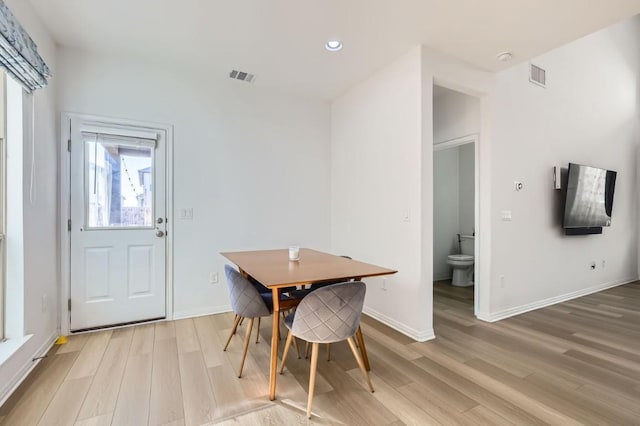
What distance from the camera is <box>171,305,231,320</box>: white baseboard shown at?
3.33 m

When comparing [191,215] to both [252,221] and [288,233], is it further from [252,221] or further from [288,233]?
[288,233]

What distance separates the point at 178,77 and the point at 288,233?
7.23 feet

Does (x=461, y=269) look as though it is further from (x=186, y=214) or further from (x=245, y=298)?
(x=186, y=214)

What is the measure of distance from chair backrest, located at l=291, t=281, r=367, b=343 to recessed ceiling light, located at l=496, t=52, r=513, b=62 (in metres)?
2.70

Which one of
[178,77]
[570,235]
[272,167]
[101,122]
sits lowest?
[570,235]

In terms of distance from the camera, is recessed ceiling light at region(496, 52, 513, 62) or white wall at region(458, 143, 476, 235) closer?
recessed ceiling light at region(496, 52, 513, 62)

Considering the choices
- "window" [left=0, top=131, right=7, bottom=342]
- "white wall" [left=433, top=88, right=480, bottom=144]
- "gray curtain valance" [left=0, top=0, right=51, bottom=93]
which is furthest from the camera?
"white wall" [left=433, top=88, right=480, bottom=144]

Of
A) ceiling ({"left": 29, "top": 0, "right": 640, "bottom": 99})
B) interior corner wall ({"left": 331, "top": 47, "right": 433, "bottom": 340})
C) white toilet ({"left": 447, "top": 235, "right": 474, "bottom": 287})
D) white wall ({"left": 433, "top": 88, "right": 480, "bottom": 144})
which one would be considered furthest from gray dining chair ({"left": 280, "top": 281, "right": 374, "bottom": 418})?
white toilet ({"left": 447, "top": 235, "right": 474, "bottom": 287})

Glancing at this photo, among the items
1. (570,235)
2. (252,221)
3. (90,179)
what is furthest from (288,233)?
(570,235)

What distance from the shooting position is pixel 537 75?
12.2 feet

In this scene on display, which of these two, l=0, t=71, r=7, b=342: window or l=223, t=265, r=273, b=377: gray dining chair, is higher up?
l=0, t=71, r=7, b=342: window

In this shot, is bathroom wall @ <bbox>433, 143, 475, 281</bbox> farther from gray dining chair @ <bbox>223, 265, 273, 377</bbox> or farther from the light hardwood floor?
gray dining chair @ <bbox>223, 265, 273, 377</bbox>

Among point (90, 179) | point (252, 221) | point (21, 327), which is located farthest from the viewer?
point (252, 221)

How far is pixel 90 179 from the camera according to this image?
9.86 feet
